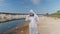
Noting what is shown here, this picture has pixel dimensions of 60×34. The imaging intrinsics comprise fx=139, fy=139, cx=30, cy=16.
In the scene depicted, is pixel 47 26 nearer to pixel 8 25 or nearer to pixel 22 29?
pixel 22 29

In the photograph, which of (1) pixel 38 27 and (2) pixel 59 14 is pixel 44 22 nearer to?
(1) pixel 38 27

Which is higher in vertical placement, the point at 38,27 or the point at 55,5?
the point at 55,5

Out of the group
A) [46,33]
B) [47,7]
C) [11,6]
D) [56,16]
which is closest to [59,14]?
[56,16]

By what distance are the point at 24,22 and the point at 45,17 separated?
0.75 feet

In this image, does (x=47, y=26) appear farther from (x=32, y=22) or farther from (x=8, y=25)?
(x=8, y=25)

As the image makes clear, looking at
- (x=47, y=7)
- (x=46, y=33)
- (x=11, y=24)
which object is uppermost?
(x=47, y=7)

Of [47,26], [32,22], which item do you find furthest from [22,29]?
[47,26]

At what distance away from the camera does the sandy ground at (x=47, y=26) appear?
142 cm

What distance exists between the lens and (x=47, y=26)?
147 cm

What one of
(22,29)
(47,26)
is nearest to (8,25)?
(22,29)

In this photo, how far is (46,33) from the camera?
Result: 145cm

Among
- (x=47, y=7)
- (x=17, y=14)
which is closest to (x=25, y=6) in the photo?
(x=17, y=14)

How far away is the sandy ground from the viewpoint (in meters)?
1.42

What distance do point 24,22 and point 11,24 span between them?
133mm
